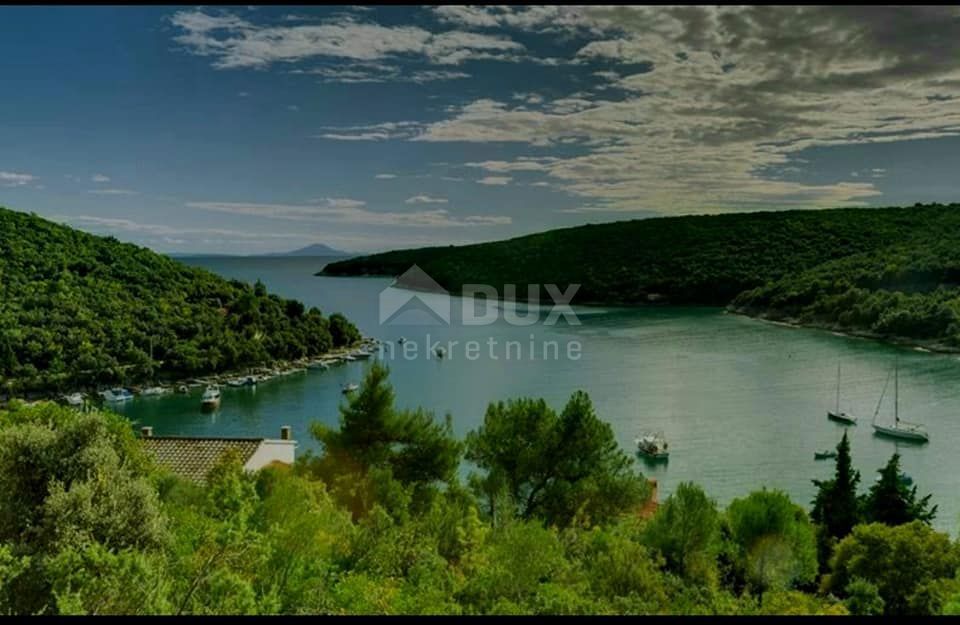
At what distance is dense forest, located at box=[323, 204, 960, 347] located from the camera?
4772 centimetres

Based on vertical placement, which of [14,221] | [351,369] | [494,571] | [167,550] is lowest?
[351,369]

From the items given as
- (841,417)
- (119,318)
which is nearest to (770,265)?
(841,417)

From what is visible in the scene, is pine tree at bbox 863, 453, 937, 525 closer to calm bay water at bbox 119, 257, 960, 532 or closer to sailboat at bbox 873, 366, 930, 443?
calm bay water at bbox 119, 257, 960, 532

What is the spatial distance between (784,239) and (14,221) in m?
63.8

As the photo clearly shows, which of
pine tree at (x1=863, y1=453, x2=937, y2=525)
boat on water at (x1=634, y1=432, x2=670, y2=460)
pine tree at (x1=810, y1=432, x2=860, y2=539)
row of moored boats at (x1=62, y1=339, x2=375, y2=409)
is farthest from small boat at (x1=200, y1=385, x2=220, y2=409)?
pine tree at (x1=863, y1=453, x2=937, y2=525)

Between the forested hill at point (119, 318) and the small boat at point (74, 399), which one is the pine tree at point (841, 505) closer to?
the small boat at point (74, 399)

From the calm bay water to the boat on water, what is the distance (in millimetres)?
465

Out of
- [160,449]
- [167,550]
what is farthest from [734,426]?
[167,550]

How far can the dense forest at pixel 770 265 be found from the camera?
4772 cm

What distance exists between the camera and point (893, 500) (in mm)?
14391

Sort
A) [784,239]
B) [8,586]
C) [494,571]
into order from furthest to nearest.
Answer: [784,239]
[494,571]
[8,586]

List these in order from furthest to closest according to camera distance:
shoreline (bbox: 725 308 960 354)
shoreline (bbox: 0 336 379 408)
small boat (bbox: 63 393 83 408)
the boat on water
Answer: shoreline (bbox: 725 308 960 354) < shoreline (bbox: 0 336 379 408) < small boat (bbox: 63 393 83 408) < the boat on water

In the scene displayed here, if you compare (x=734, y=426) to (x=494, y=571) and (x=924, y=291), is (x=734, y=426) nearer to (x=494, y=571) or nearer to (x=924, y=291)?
(x=494, y=571)

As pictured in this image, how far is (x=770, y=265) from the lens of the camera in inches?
2660
